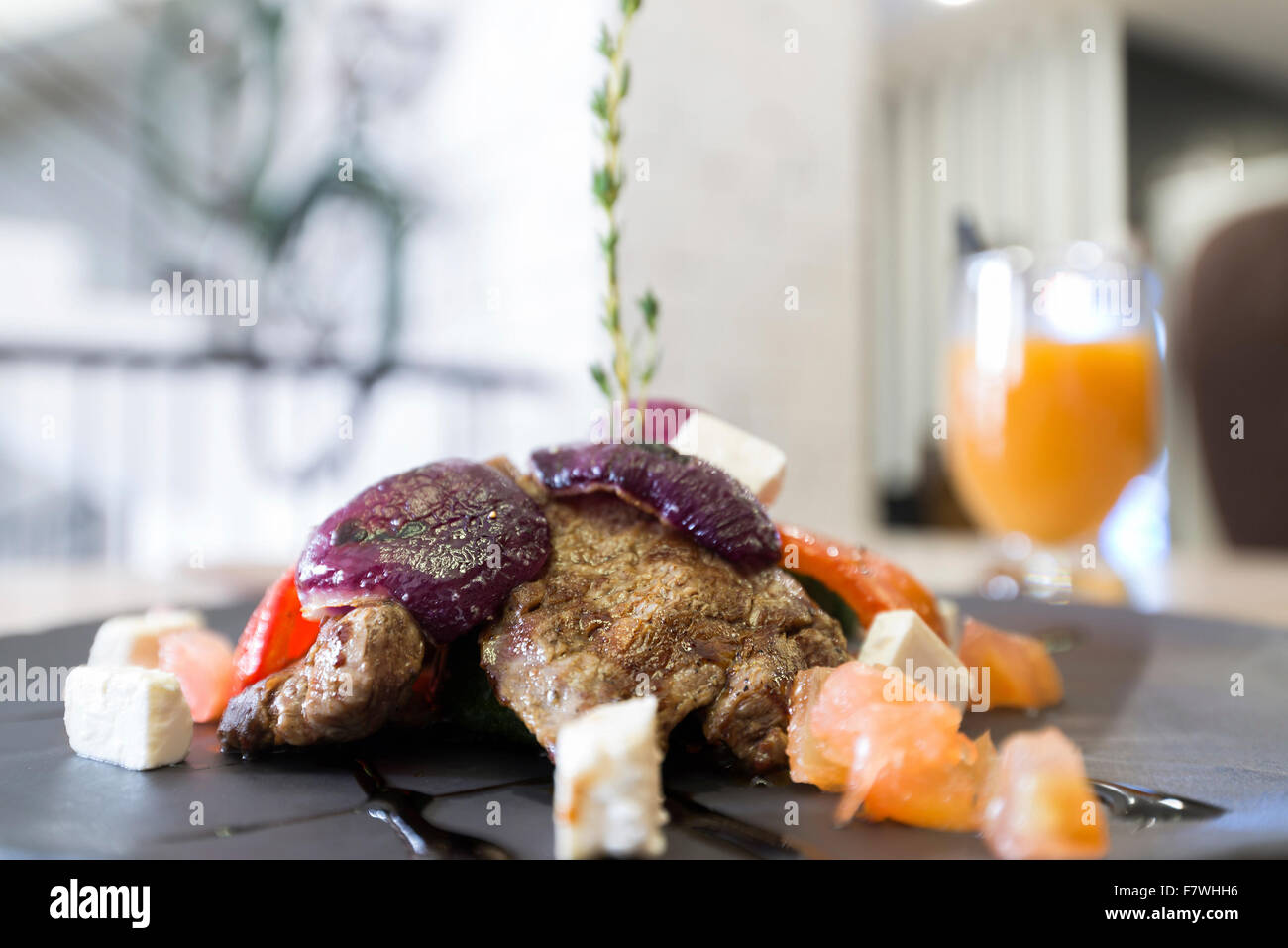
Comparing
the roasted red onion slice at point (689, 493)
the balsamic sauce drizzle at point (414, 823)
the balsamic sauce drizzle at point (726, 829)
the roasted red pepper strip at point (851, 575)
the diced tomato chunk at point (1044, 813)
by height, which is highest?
the roasted red onion slice at point (689, 493)

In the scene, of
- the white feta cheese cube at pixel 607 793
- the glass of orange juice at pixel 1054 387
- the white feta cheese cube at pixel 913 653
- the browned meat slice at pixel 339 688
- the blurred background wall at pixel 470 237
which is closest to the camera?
the white feta cheese cube at pixel 607 793

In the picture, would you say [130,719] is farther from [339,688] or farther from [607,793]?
[607,793]

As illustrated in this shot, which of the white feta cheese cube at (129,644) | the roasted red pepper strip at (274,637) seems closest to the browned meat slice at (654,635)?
the roasted red pepper strip at (274,637)

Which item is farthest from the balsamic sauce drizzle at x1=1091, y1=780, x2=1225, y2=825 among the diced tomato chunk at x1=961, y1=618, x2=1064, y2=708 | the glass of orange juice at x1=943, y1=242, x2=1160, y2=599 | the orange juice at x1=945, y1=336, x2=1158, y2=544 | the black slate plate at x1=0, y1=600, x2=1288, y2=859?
the orange juice at x1=945, y1=336, x2=1158, y2=544

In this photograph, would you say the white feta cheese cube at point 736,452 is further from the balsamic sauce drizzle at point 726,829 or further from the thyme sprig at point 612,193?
the balsamic sauce drizzle at point 726,829

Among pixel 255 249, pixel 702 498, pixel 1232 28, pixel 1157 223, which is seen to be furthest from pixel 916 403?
pixel 702 498

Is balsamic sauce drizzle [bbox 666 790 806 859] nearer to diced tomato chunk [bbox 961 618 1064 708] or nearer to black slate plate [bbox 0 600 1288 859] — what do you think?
black slate plate [bbox 0 600 1288 859]

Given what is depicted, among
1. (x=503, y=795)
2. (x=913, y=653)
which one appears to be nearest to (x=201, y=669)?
(x=503, y=795)

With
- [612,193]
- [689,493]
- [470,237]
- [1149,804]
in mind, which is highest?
[470,237]
